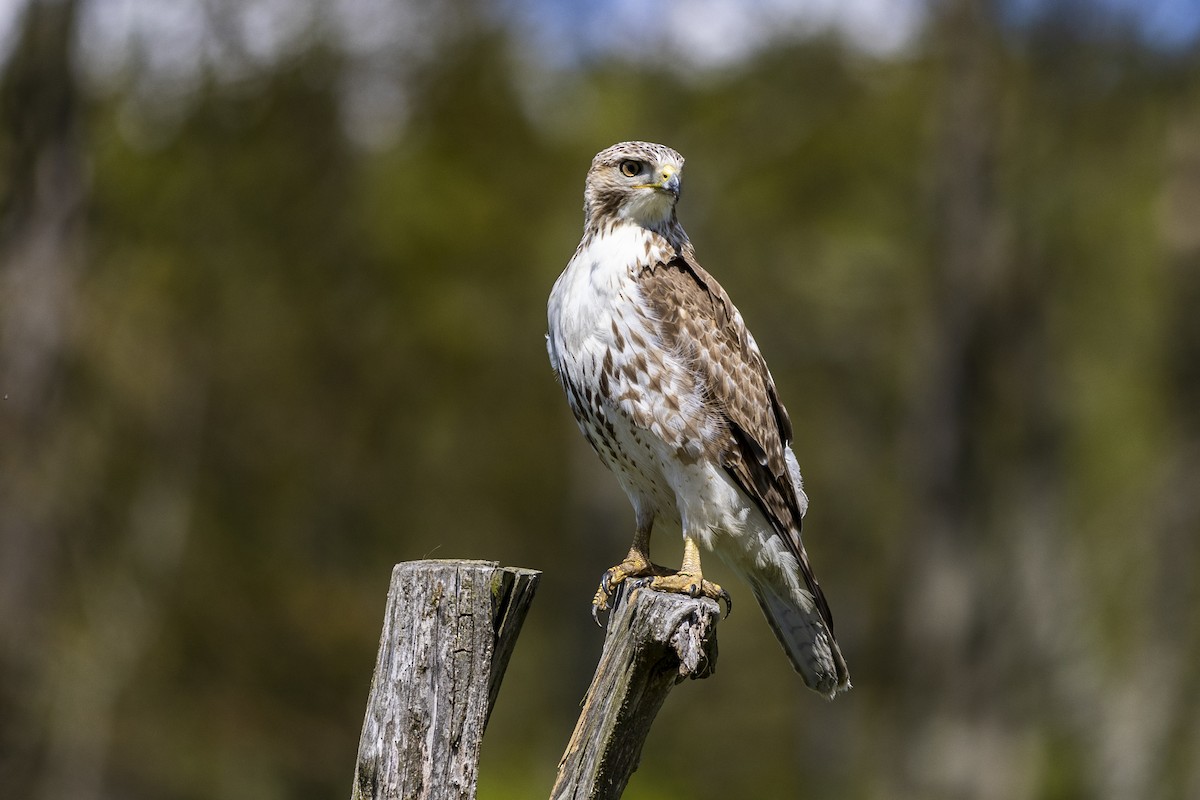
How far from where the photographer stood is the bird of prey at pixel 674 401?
4371mm

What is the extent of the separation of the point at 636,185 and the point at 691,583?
133 centimetres

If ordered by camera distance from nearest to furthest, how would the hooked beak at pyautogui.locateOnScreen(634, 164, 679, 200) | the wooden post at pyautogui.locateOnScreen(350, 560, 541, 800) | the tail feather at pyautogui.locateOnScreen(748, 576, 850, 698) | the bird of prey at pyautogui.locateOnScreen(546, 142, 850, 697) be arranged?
the wooden post at pyautogui.locateOnScreen(350, 560, 541, 800) < the bird of prey at pyautogui.locateOnScreen(546, 142, 850, 697) < the hooked beak at pyautogui.locateOnScreen(634, 164, 679, 200) < the tail feather at pyautogui.locateOnScreen(748, 576, 850, 698)

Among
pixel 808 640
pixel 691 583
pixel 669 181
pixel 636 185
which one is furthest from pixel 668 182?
pixel 808 640

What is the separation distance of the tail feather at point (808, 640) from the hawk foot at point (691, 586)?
1.40 ft

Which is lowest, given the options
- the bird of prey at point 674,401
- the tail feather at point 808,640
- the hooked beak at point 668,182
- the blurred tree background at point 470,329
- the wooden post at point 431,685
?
the wooden post at point 431,685

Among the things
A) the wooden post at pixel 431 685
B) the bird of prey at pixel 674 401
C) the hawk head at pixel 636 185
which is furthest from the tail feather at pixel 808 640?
the wooden post at pixel 431 685

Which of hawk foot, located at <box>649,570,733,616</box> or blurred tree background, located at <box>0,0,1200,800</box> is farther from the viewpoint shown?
blurred tree background, located at <box>0,0,1200,800</box>

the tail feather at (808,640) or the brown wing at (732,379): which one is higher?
the brown wing at (732,379)

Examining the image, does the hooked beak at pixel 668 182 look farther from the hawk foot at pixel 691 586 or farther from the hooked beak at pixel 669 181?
the hawk foot at pixel 691 586

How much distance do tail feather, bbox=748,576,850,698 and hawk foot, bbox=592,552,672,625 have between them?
0.44 metres

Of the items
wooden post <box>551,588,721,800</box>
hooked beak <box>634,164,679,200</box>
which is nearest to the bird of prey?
hooked beak <box>634,164,679,200</box>

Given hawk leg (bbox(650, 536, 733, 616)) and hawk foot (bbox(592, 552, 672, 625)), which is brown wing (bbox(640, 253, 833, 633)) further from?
hawk foot (bbox(592, 552, 672, 625))

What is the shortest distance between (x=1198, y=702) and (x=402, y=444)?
956 centimetres

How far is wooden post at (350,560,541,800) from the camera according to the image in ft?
10.4
